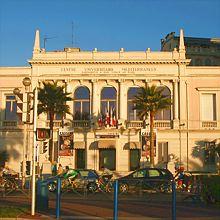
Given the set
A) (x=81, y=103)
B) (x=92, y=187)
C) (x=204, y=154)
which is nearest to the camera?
(x=92, y=187)

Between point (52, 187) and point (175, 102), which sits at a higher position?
point (175, 102)

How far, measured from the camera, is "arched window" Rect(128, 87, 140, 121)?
47.3 meters

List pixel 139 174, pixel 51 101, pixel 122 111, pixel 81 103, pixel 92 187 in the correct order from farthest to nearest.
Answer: pixel 81 103, pixel 122 111, pixel 51 101, pixel 139 174, pixel 92 187

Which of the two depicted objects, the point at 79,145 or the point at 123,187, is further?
the point at 79,145

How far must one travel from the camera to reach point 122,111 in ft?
156

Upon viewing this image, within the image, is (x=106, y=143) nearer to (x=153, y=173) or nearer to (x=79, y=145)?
(x=79, y=145)

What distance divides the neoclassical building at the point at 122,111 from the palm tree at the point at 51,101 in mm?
3793

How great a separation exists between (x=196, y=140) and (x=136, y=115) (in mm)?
6597

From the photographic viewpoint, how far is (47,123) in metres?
47.7

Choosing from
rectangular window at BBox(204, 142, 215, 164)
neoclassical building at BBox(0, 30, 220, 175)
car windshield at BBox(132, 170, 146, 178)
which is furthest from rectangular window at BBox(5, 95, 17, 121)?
car windshield at BBox(132, 170, 146, 178)

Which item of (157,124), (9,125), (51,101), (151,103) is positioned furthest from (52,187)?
(9,125)

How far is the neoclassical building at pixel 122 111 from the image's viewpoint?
4659cm

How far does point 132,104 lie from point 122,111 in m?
1.27

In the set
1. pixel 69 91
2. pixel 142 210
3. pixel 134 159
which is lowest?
pixel 142 210
